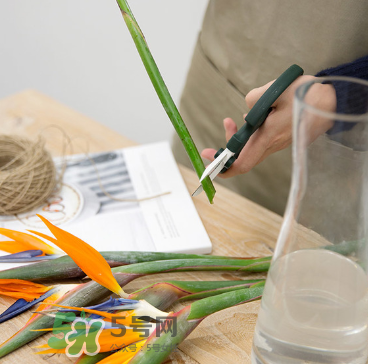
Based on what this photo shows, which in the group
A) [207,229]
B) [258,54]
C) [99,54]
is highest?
[258,54]

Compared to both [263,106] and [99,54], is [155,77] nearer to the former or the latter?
[263,106]

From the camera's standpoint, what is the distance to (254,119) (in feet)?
1.55

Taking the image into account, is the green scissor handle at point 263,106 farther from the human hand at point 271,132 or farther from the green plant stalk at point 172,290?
the green plant stalk at point 172,290

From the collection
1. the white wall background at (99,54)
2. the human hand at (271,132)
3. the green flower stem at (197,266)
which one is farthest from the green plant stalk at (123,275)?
the white wall background at (99,54)

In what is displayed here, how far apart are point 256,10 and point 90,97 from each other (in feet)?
3.79

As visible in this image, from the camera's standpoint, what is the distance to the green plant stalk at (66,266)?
0.43 meters

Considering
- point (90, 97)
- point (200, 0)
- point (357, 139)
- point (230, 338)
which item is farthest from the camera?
point (90, 97)

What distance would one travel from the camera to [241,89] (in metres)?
→ 0.78

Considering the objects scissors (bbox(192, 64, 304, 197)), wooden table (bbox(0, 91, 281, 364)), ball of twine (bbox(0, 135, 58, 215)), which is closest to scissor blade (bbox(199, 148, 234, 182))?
scissors (bbox(192, 64, 304, 197))

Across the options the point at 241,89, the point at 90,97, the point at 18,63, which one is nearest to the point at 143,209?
the point at 241,89

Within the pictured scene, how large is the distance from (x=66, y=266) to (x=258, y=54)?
0.46m

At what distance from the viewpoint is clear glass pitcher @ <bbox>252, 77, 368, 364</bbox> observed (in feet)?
0.96

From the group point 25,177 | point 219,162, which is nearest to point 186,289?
point 219,162

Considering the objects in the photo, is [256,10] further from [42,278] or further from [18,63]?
[18,63]
